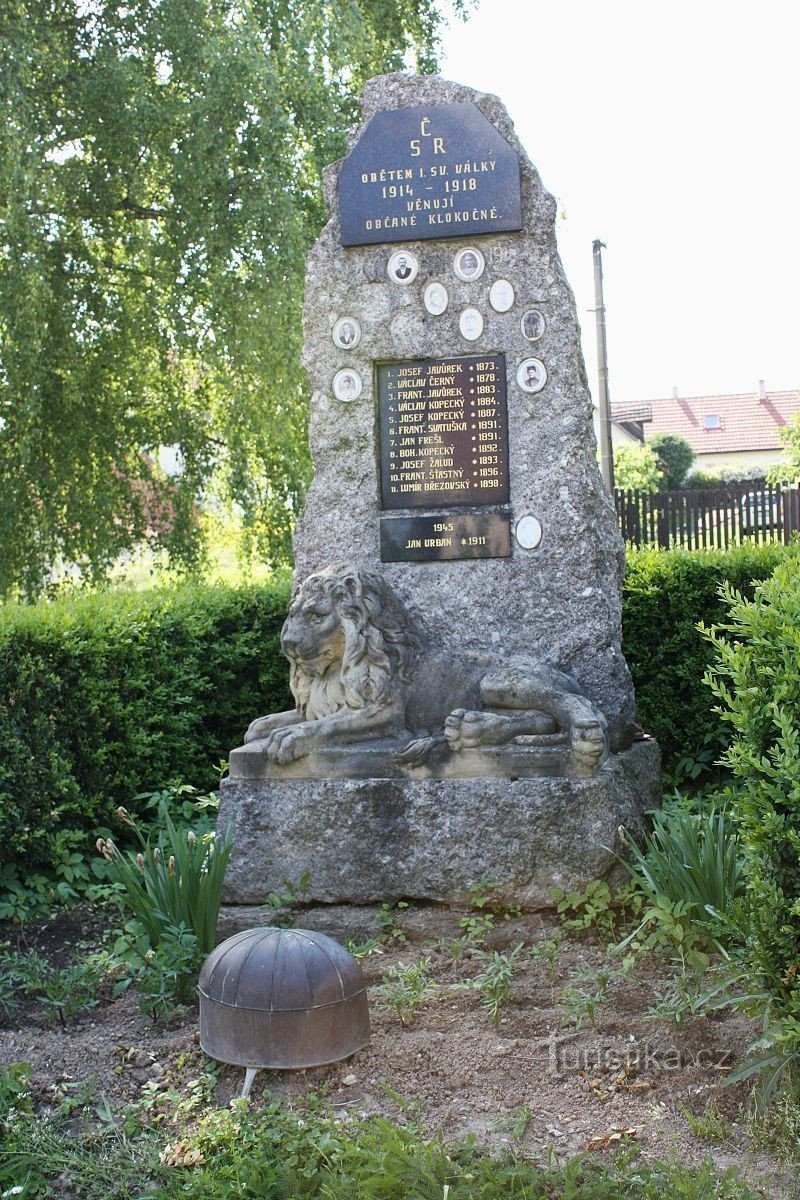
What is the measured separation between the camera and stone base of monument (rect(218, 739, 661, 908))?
4504 millimetres

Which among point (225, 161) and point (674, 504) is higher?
point (225, 161)

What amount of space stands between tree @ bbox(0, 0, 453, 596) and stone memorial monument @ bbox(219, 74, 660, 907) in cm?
541

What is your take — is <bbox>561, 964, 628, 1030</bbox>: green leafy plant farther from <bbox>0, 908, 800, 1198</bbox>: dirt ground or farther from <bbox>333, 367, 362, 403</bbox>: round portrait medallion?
<bbox>333, 367, 362, 403</bbox>: round portrait medallion

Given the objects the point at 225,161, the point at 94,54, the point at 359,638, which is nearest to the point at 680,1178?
the point at 359,638

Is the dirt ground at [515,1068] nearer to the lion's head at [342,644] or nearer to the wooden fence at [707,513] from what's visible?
the lion's head at [342,644]

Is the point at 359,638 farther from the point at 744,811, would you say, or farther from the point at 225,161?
the point at 225,161

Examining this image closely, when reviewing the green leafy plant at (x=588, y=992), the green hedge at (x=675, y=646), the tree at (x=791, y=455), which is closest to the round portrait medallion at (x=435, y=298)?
the green hedge at (x=675, y=646)

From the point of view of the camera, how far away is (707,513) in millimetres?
21109

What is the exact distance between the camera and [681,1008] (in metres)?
3.46

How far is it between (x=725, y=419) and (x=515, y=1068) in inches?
2337

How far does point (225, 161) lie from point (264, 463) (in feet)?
9.51

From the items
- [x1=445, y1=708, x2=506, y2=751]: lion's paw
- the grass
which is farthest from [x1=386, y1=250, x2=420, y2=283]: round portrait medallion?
the grass

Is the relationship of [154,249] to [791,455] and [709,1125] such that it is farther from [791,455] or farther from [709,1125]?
[791,455]

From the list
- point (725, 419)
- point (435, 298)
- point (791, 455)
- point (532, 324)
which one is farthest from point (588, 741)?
point (725, 419)
